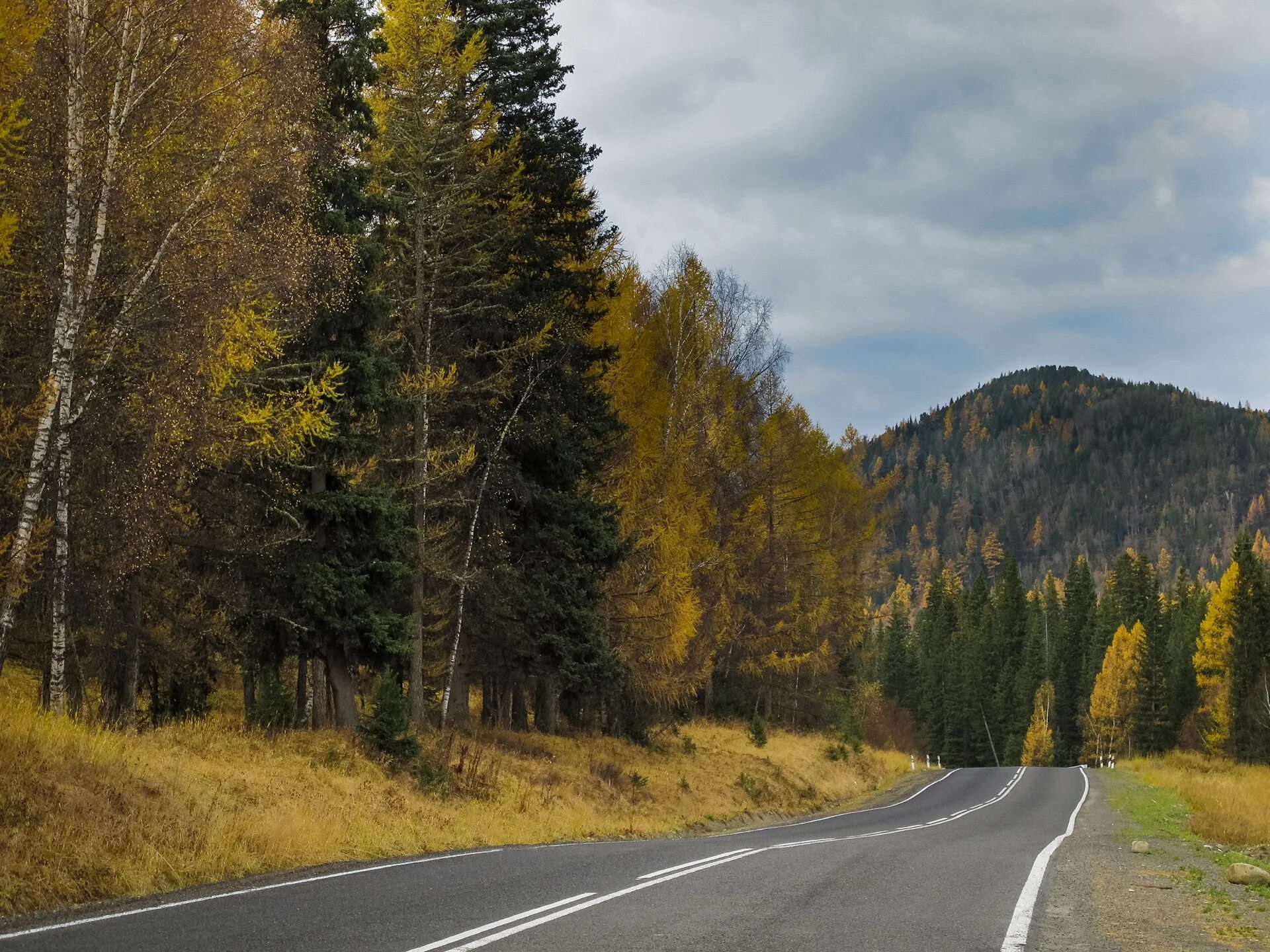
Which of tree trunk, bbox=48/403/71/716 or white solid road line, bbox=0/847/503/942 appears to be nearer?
white solid road line, bbox=0/847/503/942

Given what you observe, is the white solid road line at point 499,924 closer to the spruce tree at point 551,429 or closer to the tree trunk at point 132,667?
the tree trunk at point 132,667

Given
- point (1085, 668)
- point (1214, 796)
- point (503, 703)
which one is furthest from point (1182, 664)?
point (503, 703)

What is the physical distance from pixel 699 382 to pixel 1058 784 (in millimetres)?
20538

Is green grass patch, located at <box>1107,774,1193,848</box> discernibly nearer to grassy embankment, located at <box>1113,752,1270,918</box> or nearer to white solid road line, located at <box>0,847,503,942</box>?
grassy embankment, located at <box>1113,752,1270,918</box>

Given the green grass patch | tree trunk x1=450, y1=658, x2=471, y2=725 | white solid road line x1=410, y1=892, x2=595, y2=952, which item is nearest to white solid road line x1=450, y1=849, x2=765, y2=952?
white solid road line x1=410, y1=892, x2=595, y2=952

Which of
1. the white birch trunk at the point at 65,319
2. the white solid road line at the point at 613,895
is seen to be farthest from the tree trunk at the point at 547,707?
the white birch trunk at the point at 65,319

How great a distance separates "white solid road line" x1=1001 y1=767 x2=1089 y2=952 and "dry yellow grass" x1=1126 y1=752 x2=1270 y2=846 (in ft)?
21.7

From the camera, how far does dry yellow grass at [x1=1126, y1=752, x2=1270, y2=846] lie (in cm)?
2158

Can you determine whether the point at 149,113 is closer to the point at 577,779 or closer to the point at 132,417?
the point at 132,417

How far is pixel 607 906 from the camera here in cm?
895

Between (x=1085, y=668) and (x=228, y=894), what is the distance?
96127mm

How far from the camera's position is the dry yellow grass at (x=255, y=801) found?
32.7 feet

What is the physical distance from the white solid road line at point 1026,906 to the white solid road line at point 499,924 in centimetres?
353

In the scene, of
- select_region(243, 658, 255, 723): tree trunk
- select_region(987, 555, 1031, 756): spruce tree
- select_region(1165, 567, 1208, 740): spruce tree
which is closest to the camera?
select_region(243, 658, 255, 723): tree trunk
